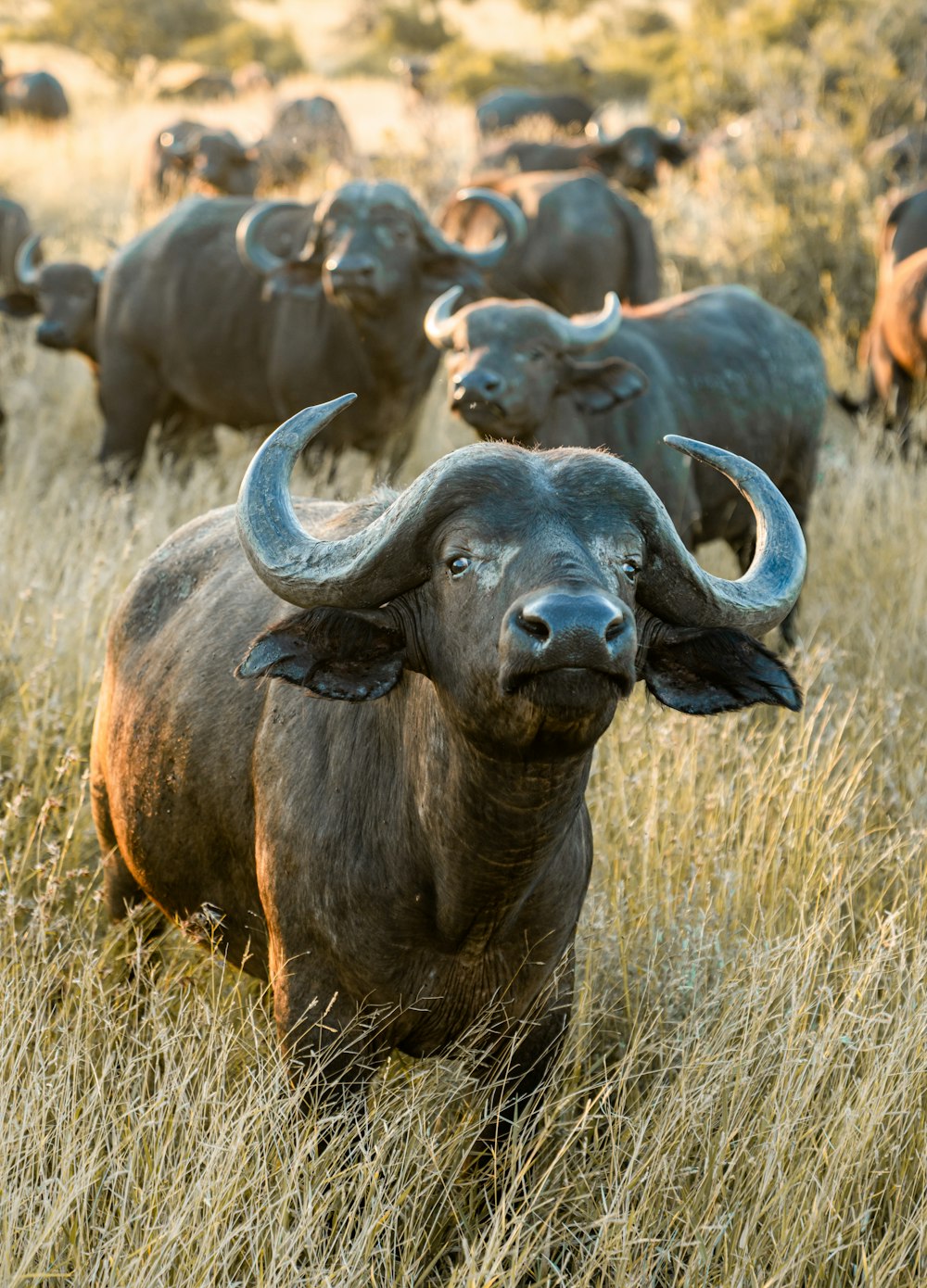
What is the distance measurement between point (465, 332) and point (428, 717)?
11.1 feet

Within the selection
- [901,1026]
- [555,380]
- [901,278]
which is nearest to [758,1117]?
[901,1026]

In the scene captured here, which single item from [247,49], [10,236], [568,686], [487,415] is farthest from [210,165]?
[247,49]

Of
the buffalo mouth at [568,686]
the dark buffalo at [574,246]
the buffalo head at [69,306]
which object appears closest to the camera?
the buffalo mouth at [568,686]

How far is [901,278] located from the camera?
10.5 meters

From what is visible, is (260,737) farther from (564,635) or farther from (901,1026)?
(901,1026)

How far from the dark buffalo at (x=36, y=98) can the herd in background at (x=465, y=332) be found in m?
15.2

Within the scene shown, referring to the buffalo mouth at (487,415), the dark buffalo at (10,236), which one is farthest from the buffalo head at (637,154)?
the buffalo mouth at (487,415)

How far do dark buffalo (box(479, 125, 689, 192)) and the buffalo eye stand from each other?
1394cm

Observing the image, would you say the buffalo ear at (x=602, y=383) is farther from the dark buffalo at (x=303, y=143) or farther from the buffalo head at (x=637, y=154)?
the dark buffalo at (x=303, y=143)

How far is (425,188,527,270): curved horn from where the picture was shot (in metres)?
8.01

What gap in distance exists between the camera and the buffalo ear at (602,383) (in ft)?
18.7

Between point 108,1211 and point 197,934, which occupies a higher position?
point 197,934

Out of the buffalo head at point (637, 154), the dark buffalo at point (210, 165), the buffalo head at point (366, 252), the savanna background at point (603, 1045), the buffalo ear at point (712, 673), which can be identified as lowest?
the savanna background at point (603, 1045)

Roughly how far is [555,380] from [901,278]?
5.83m
